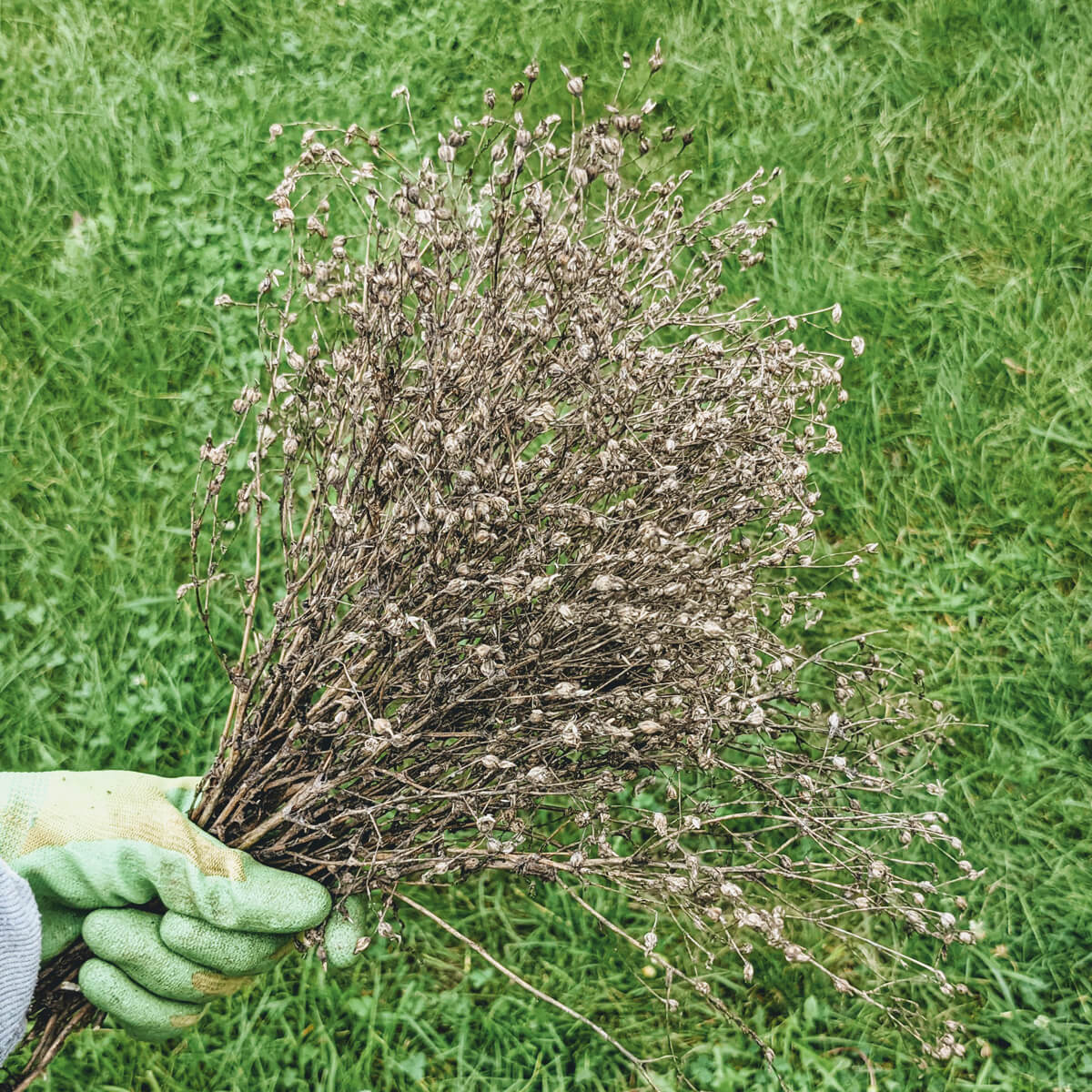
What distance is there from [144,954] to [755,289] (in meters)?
2.42

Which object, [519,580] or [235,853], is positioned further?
[235,853]

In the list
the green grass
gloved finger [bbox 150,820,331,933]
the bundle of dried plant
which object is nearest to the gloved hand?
gloved finger [bbox 150,820,331,933]

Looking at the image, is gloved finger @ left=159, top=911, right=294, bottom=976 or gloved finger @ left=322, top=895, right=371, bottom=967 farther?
gloved finger @ left=322, top=895, right=371, bottom=967

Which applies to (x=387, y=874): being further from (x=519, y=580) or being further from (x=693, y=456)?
(x=693, y=456)

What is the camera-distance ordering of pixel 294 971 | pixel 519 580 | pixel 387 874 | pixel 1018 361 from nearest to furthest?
pixel 519 580, pixel 387 874, pixel 294 971, pixel 1018 361

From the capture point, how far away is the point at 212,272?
308 centimetres

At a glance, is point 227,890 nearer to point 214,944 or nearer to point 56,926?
point 214,944

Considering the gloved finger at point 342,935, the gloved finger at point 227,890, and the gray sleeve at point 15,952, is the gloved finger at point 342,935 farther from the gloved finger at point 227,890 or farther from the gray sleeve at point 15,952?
the gray sleeve at point 15,952

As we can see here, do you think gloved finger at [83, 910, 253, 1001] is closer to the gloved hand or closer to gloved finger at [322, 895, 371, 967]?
the gloved hand

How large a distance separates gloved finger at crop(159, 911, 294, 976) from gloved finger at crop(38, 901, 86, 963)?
193 millimetres

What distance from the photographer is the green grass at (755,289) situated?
2.52 m

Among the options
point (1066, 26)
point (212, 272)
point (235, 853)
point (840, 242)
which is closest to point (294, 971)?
point (235, 853)

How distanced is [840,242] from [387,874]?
234 cm

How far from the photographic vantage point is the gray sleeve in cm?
172
